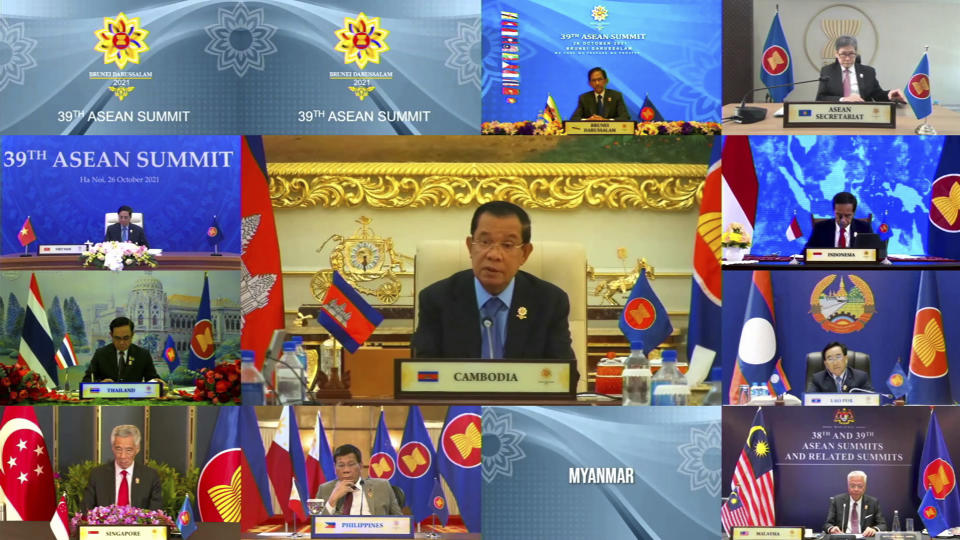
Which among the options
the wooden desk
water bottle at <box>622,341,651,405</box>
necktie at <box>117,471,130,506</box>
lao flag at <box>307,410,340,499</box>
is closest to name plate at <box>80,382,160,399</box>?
necktie at <box>117,471,130,506</box>

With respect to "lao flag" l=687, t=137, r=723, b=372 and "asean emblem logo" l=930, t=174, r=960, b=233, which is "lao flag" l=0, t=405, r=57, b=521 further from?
"asean emblem logo" l=930, t=174, r=960, b=233

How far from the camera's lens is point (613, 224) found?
4770 millimetres

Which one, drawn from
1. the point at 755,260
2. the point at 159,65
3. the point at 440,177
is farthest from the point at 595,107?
the point at 159,65

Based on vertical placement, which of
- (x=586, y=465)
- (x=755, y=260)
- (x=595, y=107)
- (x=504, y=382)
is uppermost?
(x=595, y=107)

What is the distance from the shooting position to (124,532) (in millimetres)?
4781

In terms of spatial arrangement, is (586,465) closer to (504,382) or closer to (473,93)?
(504,382)

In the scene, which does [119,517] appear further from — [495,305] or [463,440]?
[495,305]

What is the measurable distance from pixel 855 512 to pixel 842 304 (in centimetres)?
87

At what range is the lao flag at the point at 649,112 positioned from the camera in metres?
4.75

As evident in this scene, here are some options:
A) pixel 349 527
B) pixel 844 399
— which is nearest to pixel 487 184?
pixel 349 527

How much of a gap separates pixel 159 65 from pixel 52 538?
1.88 m

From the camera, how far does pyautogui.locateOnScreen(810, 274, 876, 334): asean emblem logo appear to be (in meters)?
5.15

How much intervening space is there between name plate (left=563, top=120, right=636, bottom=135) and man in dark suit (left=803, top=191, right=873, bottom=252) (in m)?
1.06

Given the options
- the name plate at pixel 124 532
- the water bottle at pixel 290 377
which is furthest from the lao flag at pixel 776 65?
the name plate at pixel 124 532
